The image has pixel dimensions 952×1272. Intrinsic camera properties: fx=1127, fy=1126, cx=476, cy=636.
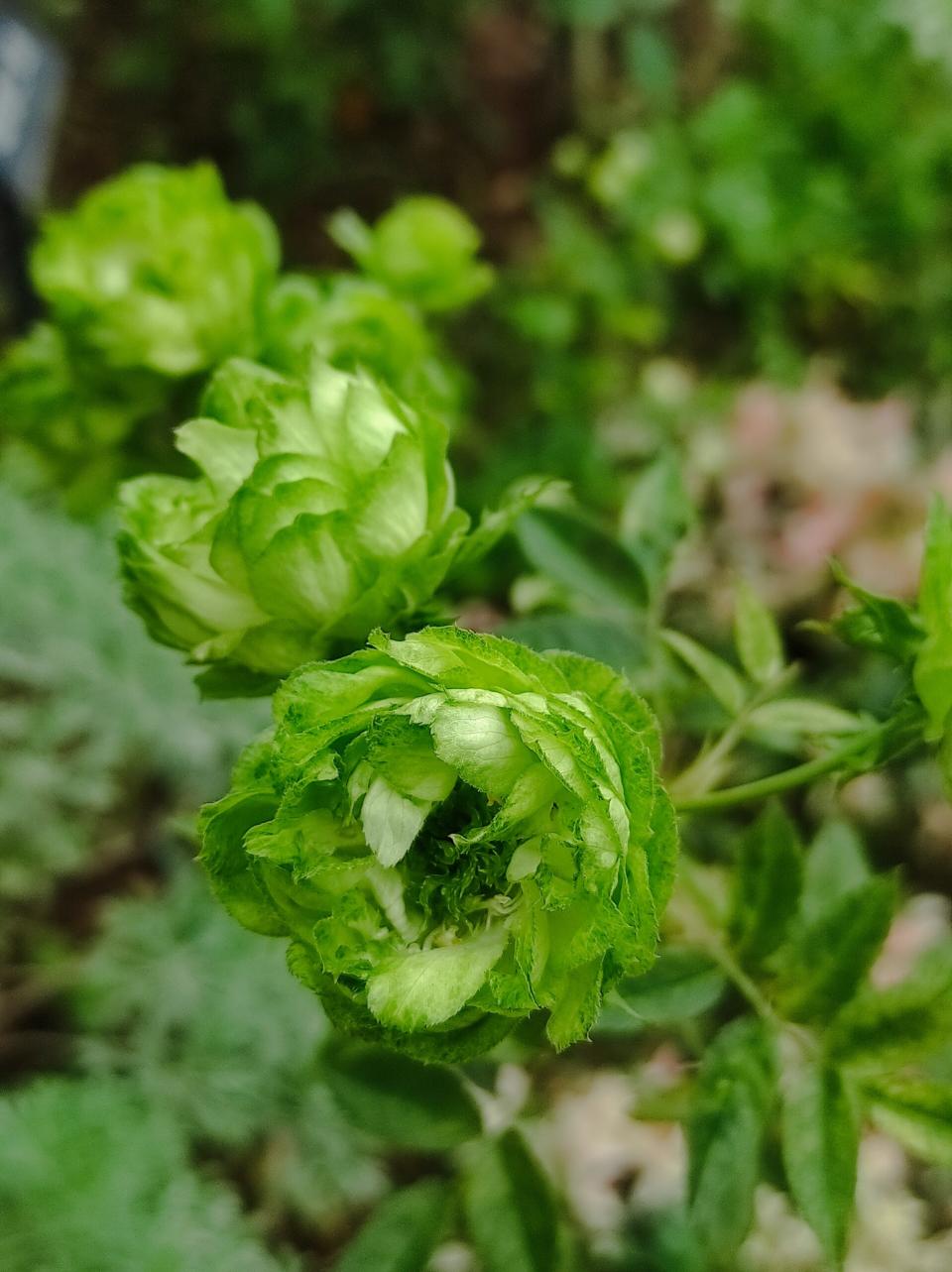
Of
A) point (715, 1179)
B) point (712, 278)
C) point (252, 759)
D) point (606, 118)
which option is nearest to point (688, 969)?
point (715, 1179)

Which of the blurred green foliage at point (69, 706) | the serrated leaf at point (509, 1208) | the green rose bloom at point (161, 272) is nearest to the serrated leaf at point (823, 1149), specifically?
the serrated leaf at point (509, 1208)

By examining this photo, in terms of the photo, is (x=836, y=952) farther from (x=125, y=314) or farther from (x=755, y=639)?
(x=125, y=314)

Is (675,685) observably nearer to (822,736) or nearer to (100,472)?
(822,736)

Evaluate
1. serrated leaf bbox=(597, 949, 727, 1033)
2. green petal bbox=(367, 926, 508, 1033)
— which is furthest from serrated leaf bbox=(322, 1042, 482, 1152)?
green petal bbox=(367, 926, 508, 1033)

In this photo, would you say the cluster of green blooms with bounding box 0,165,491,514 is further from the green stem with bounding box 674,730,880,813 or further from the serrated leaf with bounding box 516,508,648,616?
the green stem with bounding box 674,730,880,813

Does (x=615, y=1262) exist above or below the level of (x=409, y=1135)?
below

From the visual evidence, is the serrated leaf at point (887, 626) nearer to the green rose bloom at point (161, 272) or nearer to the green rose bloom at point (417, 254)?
the green rose bloom at point (161, 272)

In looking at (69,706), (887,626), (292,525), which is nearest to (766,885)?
(887,626)
